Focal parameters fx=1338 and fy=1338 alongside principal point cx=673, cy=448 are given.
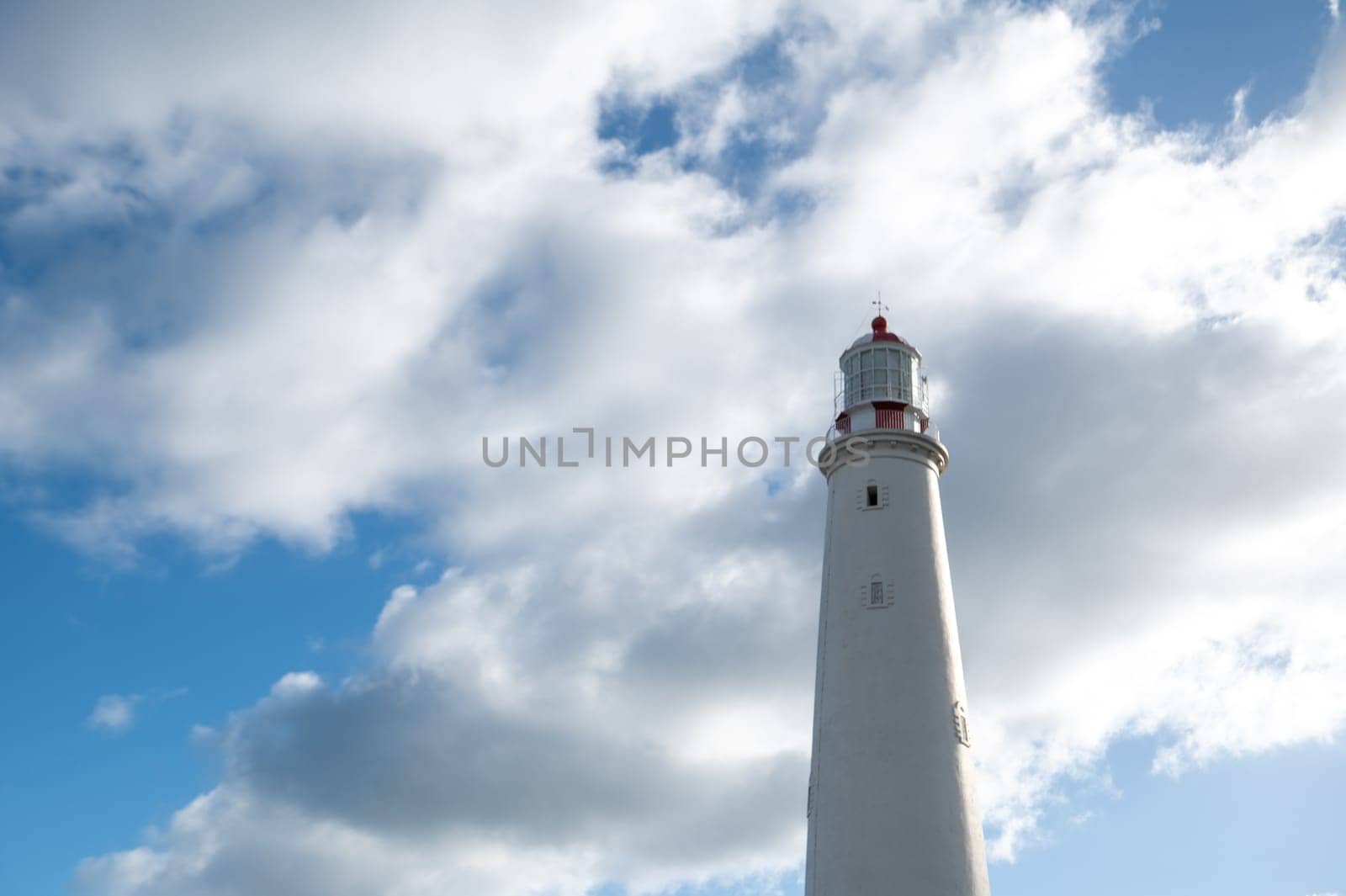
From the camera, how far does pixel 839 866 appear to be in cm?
3055

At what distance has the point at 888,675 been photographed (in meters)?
32.2

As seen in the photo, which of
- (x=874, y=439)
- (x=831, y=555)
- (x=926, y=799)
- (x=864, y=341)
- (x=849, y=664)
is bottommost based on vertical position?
(x=926, y=799)

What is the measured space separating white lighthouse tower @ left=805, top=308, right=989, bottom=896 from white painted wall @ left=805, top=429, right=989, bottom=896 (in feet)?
0.10

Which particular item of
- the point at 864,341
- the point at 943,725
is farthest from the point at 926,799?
the point at 864,341

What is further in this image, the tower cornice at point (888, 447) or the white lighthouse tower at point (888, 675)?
the tower cornice at point (888, 447)

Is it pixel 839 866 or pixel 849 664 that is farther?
pixel 849 664

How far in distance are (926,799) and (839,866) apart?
2.51 meters

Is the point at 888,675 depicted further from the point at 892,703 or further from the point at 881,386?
the point at 881,386

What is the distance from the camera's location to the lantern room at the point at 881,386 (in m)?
36.0

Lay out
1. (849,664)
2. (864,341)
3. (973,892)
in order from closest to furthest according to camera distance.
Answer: (973,892)
(849,664)
(864,341)

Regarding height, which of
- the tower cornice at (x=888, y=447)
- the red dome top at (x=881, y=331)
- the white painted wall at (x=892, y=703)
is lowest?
the white painted wall at (x=892, y=703)

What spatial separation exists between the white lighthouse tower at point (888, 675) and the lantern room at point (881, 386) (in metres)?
0.05

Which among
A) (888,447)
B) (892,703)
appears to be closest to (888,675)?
(892,703)

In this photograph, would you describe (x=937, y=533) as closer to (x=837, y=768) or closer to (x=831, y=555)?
(x=831, y=555)
